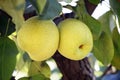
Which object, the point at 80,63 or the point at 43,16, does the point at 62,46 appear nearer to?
the point at 43,16

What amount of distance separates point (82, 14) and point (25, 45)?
6.5 inches

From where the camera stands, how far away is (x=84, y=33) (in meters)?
0.67

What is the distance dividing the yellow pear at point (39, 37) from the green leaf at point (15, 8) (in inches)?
1.2

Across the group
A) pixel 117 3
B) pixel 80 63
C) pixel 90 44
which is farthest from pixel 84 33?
pixel 80 63

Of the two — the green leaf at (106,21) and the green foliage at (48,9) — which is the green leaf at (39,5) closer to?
the green foliage at (48,9)

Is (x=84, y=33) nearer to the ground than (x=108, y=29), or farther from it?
farther from it

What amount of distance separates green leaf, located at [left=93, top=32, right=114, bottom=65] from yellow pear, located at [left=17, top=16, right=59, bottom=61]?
8.8 inches

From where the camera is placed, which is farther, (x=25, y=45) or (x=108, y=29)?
(x=108, y=29)

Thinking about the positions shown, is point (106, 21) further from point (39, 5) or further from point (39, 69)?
point (39, 5)

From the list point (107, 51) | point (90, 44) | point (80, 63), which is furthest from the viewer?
point (80, 63)

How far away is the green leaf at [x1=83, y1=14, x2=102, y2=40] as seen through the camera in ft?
2.46

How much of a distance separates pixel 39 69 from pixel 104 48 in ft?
0.64

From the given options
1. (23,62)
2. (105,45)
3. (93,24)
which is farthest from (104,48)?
(23,62)

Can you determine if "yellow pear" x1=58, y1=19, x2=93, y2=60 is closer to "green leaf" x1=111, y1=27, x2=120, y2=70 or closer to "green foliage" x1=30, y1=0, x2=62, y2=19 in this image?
"green foliage" x1=30, y1=0, x2=62, y2=19
